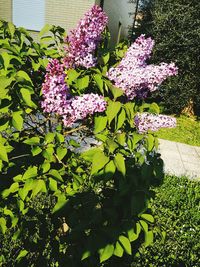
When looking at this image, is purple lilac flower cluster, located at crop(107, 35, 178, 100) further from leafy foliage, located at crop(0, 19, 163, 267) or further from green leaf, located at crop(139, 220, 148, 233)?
green leaf, located at crop(139, 220, 148, 233)

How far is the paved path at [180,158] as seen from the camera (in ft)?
21.9

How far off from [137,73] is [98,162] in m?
0.63

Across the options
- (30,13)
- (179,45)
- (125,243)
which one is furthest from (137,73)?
(30,13)

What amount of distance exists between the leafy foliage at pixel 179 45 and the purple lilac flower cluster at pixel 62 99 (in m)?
8.50

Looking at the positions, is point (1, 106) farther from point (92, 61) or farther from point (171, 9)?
point (171, 9)

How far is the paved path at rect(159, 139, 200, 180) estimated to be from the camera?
6.68 meters

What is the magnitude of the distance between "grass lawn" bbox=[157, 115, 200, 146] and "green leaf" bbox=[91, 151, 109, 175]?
24.3 feet

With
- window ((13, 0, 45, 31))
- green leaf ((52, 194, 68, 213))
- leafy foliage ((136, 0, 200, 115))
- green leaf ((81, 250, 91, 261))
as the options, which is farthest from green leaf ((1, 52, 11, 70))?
window ((13, 0, 45, 31))

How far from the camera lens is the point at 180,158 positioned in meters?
7.46

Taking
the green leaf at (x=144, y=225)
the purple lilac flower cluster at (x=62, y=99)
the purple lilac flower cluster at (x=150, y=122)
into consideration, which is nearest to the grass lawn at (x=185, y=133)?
the purple lilac flower cluster at (x=150, y=122)

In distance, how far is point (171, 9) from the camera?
32.3 feet

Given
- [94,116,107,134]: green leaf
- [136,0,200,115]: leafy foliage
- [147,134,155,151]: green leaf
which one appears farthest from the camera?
[136,0,200,115]: leafy foliage

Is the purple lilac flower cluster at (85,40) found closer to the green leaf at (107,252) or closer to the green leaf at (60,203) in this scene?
the green leaf at (60,203)

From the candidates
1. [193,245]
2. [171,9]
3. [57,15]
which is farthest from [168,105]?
[193,245]
